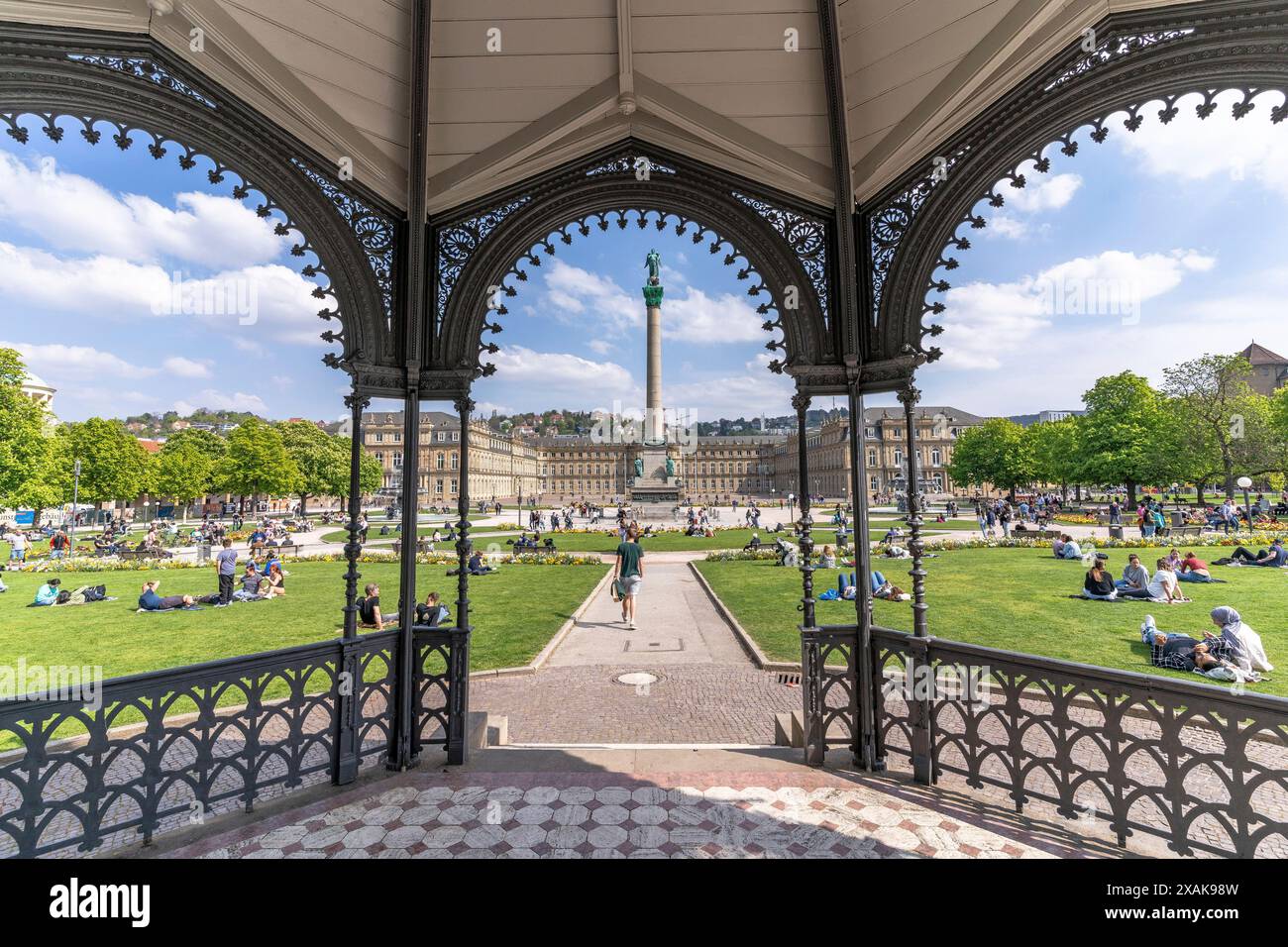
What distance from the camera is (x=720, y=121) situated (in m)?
5.14

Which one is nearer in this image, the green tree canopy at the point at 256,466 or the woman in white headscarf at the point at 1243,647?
the woman in white headscarf at the point at 1243,647

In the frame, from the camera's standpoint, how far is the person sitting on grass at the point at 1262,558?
16.9 metres

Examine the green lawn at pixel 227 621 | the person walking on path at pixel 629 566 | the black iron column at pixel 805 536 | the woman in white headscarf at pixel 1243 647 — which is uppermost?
the black iron column at pixel 805 536

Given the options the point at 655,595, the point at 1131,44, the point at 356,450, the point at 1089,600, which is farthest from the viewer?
the point at 655,595

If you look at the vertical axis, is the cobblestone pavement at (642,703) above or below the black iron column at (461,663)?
below

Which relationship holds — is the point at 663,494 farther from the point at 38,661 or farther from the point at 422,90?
the point at 422,90

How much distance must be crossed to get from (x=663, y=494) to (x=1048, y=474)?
3804 centimetres

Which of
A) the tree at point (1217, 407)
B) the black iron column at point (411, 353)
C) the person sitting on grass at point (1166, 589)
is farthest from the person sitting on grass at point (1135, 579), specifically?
the tree at point (1217, 407)

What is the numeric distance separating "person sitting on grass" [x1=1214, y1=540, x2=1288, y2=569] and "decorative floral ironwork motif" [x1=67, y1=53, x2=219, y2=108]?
25831mm

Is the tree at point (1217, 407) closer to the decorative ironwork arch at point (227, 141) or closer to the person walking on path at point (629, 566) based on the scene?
the person walking on path at point (629, 566)

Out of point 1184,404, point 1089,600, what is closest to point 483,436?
point 1184,404

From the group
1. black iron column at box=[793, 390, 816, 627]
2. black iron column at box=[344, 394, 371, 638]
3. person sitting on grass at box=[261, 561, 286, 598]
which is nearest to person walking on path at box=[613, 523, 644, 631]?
black iron column at box=[793, 390, 816, 627]

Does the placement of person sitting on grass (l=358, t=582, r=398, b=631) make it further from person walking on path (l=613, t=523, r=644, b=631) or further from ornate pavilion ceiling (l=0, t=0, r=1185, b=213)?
ornate pavilion ceiling (l=0, t=0, r=1185, b=213)

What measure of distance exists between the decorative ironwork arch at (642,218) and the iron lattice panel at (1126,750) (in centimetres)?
288
